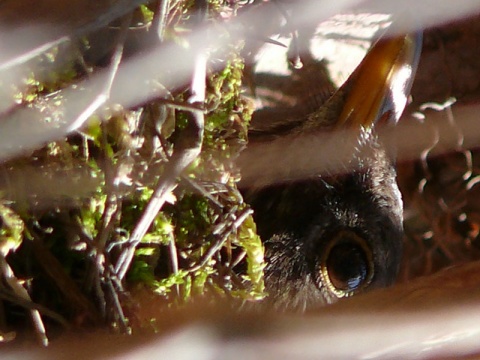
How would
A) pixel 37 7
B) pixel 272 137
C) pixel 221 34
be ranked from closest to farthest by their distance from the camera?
pixel 37 7 → pixel 221 34 → pixel 272 137

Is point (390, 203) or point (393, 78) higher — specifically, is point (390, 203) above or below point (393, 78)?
below

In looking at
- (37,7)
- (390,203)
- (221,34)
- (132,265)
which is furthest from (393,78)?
(37,7)

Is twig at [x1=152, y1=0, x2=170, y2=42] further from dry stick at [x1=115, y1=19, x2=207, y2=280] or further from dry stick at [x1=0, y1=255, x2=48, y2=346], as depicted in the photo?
dry stick at [x1=0, y1=255, x2=48, y2=346]

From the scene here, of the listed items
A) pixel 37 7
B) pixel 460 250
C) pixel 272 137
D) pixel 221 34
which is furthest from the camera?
pixel 460 250

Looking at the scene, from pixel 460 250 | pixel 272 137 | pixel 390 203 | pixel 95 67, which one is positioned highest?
pixel 95 67

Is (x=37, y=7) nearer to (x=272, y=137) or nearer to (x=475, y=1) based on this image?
(x=272, y=137)

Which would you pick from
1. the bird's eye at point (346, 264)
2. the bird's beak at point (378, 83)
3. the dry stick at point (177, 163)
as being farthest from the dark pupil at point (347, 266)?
the dry stick at point (177, 163)

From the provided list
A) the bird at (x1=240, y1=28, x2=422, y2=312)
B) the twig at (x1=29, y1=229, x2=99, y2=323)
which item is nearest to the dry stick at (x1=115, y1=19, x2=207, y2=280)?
the twig at (x1=29, y1=229, x2=99, y2=323)
